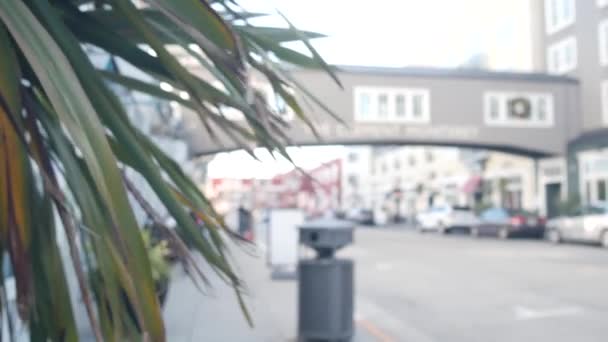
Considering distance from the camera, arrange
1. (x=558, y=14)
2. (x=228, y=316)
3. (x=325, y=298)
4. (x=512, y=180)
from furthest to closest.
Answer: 1. (x=512, y=180)
2. (x=558, y=14)
3. (x=228, y=316)
4. (x=325, y=298)

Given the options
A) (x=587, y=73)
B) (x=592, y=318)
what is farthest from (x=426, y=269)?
(x=587, y=73)

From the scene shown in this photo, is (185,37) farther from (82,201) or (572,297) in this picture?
(572,297)

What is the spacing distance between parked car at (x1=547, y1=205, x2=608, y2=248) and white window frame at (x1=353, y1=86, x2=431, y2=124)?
827 centimetres

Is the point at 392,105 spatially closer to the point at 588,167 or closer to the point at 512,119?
the point at 512,119

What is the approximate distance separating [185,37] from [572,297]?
926 cm

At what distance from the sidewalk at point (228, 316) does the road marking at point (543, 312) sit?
2221mm

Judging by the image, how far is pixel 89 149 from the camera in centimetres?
167

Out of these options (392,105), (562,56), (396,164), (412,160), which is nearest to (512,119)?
(562,56)

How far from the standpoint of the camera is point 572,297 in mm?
10203

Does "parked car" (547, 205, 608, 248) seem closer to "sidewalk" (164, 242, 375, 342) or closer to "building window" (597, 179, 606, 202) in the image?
"building window" (597, 179, 606, 202)

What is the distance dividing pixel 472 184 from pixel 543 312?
33882mm

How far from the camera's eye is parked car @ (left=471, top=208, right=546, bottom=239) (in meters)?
25.9

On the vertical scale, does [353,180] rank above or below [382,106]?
below

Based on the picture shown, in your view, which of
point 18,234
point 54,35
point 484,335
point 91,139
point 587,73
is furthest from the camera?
point 587,73
